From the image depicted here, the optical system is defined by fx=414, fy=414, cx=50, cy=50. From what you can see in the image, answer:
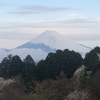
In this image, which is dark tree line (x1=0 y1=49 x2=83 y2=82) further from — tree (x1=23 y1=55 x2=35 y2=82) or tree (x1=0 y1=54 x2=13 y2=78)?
tree (x1=0 y1=54 x2=13 y2=78)

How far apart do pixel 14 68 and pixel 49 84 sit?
12712 mm

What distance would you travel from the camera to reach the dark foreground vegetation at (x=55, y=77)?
3102cm

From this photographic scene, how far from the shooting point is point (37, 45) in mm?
128875

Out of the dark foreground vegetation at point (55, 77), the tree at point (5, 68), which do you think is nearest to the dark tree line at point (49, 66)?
the dark foreground vegetation at point (55, 77)

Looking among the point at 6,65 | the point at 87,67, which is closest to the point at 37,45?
the point at 6,65

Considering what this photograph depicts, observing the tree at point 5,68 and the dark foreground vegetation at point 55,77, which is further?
the tree at point 5,68

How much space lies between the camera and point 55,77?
147ft

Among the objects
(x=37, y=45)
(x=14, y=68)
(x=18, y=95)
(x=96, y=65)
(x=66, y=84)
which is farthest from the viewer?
(x=37, y=45)

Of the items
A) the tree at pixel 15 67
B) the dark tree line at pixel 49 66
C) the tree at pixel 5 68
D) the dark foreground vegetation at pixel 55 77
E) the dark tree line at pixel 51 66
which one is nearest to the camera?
the dark foreground vegetation at pixel 55 77

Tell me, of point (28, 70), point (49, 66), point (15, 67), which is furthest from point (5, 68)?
point (49, 66)

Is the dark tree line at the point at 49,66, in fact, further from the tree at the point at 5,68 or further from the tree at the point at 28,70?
the tree at the point at 5,68

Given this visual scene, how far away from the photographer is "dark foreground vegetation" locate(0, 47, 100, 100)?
3102 cm

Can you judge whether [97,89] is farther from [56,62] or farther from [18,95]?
[56,62]

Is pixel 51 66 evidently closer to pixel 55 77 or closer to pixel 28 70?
pixel 55 77
